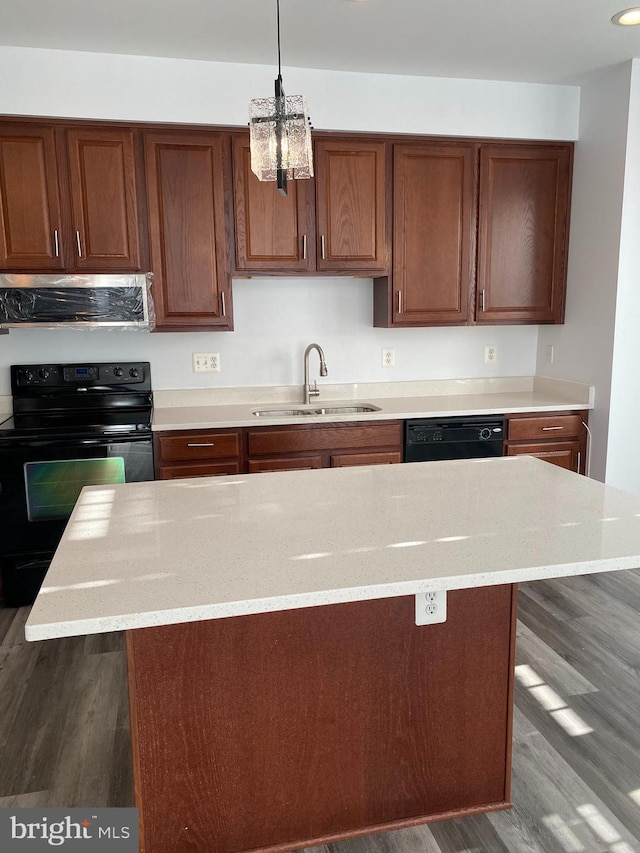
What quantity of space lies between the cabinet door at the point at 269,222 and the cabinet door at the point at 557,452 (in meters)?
1.53

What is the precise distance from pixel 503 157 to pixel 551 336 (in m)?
1.10

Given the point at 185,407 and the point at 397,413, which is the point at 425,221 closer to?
the point at 397,413

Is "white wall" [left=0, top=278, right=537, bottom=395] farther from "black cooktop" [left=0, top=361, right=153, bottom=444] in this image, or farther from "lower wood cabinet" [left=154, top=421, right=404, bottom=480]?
"lower wood cabinet" [left=154, top=421, right=404, bottom=480]

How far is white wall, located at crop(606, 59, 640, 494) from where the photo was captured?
3.38m

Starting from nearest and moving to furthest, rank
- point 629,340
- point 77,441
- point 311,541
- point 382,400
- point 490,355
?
point 311,541
point 77,441
point 629,340
point 382,400
point 490,355

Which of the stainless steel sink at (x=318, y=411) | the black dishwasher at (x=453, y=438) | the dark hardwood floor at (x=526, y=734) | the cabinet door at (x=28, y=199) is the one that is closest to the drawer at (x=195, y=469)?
the stainless steel sink at (x=318, y=411)

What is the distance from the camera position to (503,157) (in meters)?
3.67

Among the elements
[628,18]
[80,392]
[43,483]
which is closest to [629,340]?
[628,18]

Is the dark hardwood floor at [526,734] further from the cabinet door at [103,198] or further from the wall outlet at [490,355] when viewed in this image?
the cabinet door at [103,198]

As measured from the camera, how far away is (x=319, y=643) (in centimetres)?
159

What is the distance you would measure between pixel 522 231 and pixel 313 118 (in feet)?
4.35

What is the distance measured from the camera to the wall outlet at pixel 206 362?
147 inches

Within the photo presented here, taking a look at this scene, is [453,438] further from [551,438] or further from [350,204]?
[350,204]

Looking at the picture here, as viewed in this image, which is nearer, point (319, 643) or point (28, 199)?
point (319, 643)
